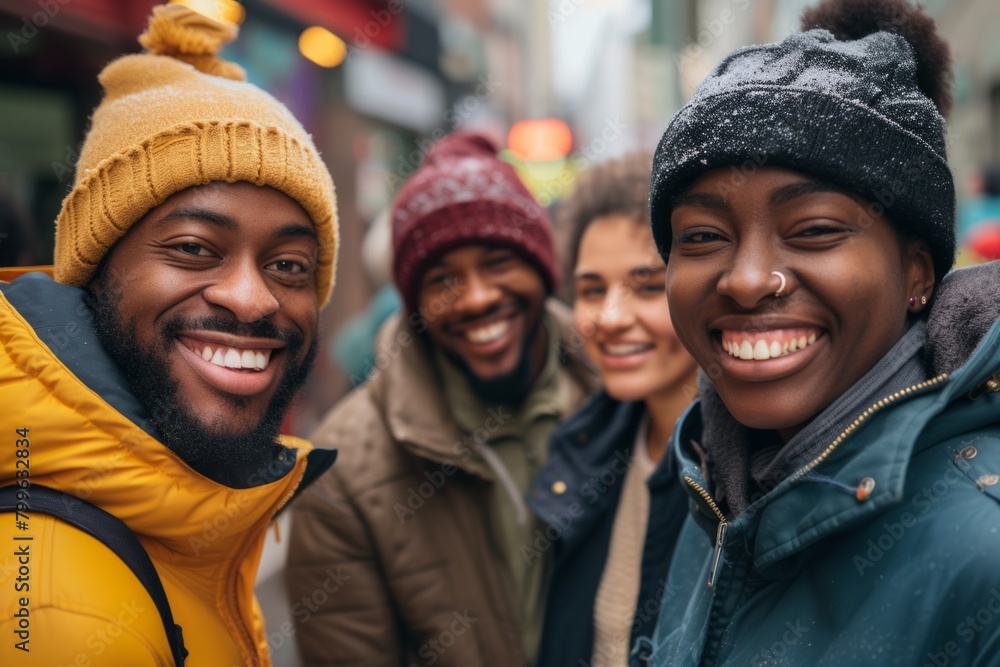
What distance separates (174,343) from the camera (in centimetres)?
179

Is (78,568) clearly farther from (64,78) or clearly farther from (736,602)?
(64,78)

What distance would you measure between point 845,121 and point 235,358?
1.31 meters

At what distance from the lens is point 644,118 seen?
19531mm

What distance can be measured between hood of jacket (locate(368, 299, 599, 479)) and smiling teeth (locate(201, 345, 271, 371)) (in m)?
1.02

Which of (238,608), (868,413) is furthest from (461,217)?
(868,413)

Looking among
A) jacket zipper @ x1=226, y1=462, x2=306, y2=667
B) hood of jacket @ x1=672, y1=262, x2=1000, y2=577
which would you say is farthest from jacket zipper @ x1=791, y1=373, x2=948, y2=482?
jacket zipper @ x1=226, y1=462, x2=306, y2=667

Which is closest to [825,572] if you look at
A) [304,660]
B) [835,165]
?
[835,165]

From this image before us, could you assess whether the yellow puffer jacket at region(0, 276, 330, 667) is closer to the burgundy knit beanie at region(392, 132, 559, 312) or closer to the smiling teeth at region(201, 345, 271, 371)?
the smiling teeth at region(201, 345, 271, 371)

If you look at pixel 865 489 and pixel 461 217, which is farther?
pixel 461 217

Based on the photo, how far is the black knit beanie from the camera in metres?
1.41

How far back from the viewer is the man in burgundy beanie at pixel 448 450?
9.15 feet

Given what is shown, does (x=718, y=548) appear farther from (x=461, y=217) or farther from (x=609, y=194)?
(x=461, y=217)

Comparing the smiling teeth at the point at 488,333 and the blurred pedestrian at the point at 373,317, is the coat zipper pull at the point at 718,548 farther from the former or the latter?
the blurred pedestrian at the point at 373,317

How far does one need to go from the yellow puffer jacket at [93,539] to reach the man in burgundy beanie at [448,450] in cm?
91
